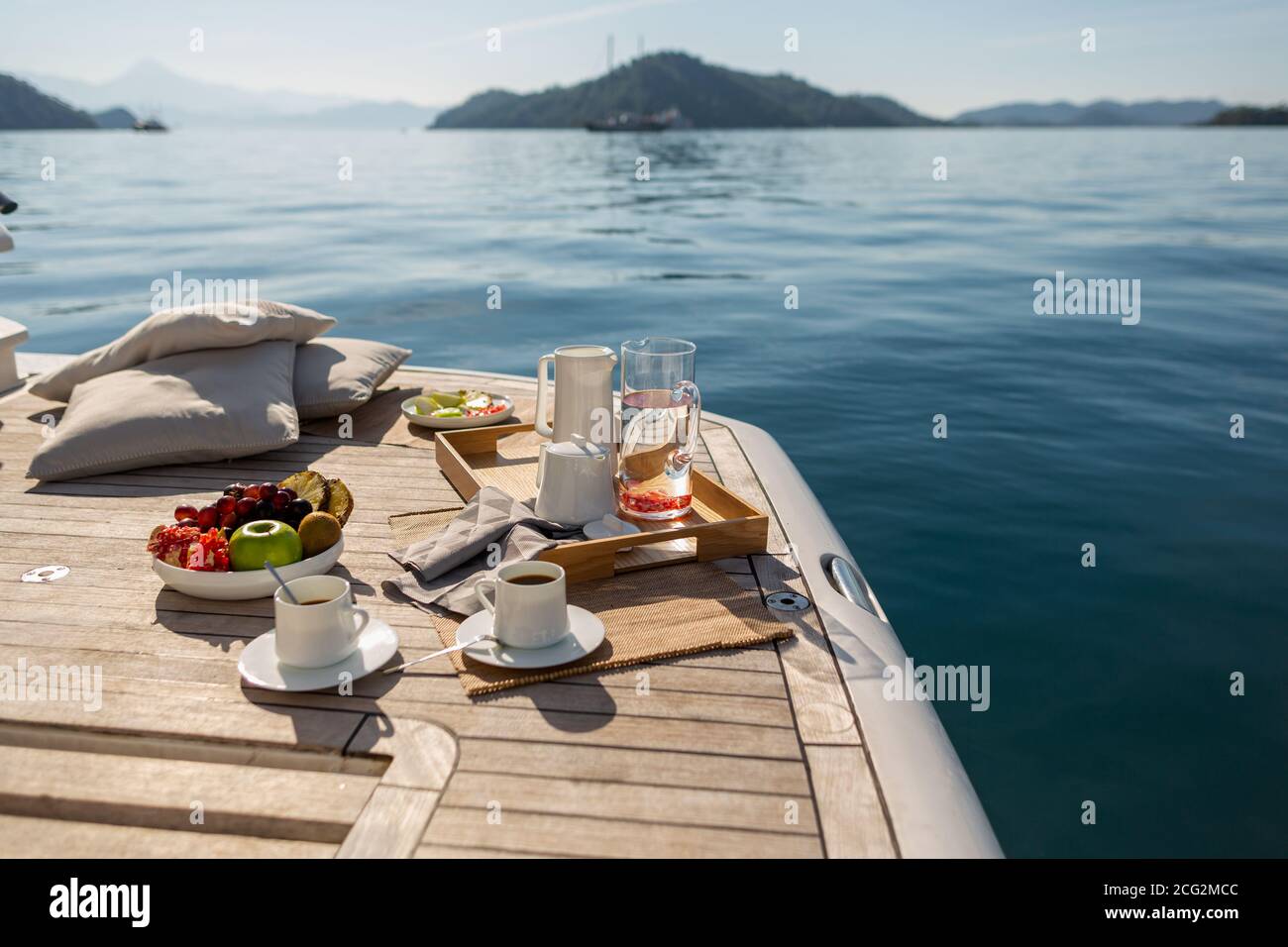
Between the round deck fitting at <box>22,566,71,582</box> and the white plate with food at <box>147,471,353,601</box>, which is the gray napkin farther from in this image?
the round deck fitting at <box>22,566,71,582</box>

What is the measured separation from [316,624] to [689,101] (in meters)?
74.0

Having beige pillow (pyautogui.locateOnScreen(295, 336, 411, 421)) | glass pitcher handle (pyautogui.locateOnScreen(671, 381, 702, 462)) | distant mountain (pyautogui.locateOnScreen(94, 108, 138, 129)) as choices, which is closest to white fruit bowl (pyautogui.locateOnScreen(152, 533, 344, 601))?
glass pitcher handle (pyautogui.locateOnScreen(671, 381, 702, 462))

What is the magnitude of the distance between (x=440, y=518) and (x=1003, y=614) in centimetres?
254

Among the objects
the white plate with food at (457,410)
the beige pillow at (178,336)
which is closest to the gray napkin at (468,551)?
the white plate with food at (457,410)

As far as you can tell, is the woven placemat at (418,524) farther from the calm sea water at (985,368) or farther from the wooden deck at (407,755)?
the calm sea water at (985,368)

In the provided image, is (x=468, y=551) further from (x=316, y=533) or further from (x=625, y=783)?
(x=625, y=783)

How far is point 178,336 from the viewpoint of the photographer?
3289 mm

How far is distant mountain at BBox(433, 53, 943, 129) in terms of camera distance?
228 feet

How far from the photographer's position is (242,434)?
3.01 m

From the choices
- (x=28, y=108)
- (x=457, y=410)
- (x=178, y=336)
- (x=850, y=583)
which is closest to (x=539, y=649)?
(x=850, y=583)

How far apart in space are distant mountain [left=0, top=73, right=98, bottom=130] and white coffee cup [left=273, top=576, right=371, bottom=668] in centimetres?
6789

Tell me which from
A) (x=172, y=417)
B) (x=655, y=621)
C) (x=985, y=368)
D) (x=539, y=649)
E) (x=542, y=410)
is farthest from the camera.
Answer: (x=985, y=368)

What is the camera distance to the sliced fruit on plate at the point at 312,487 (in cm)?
234

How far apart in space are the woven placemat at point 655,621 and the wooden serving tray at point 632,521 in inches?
1.4
